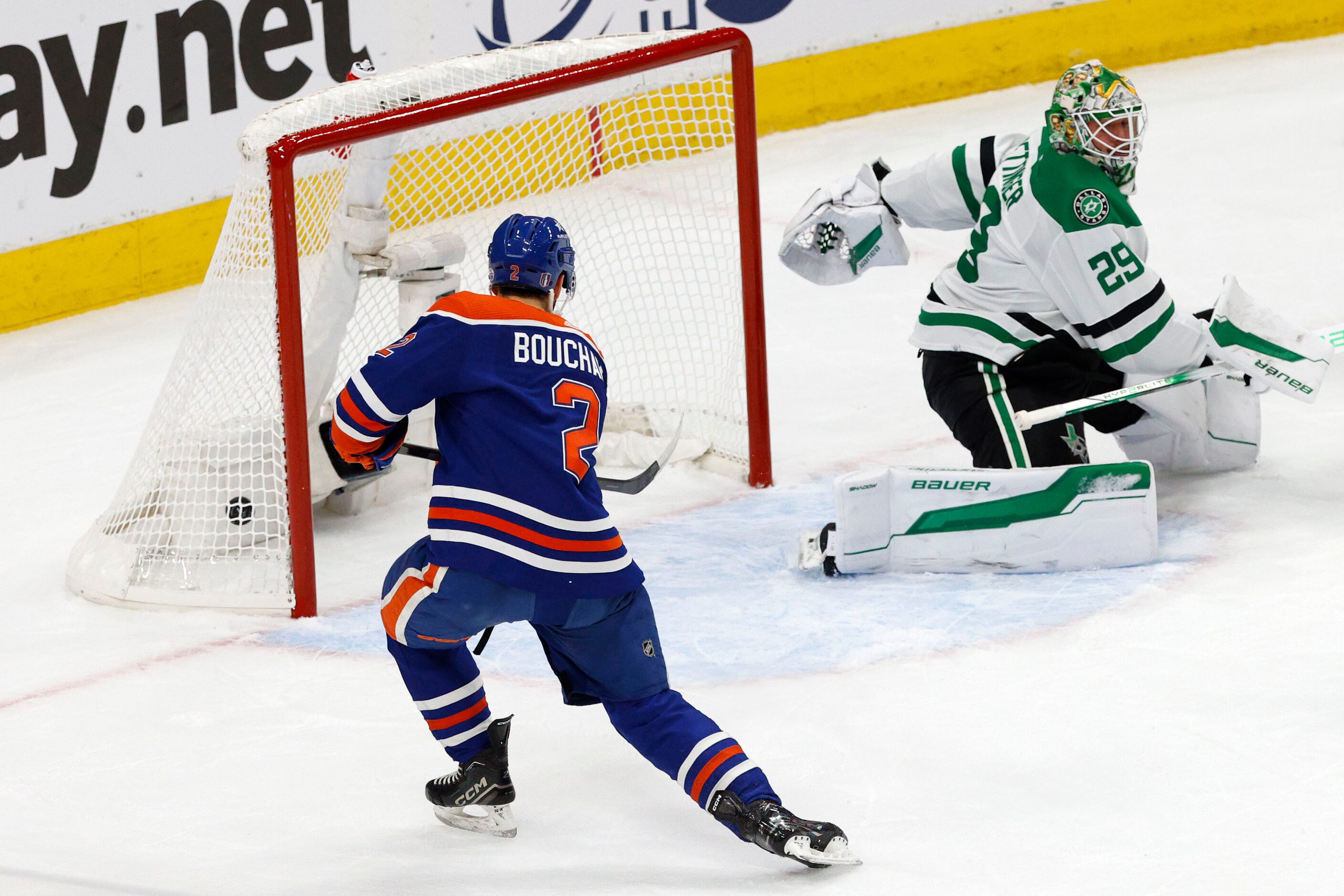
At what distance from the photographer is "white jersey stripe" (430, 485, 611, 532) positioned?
2652 mm

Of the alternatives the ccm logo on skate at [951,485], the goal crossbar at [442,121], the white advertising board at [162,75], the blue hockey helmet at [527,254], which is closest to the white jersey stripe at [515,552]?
the blue hockey helmet at [527,254]

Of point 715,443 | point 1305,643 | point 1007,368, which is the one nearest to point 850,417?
point 715,443

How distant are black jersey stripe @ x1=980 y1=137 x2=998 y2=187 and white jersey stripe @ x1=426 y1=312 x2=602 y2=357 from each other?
1512 millimetres

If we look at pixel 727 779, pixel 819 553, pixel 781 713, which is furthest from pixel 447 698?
pixel 819 553

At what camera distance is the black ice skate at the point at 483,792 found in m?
2.84

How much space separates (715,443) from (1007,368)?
896 millimetres

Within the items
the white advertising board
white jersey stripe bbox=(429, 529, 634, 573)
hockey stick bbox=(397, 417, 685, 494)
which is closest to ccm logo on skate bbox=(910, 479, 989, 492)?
hockey stick bbox=(397, 417, 685, 494)

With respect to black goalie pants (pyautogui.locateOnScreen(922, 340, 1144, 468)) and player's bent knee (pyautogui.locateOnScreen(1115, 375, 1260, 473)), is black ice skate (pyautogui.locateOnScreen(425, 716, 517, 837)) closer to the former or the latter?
black goalie pants (pyautogui.locateOnScreen(922, 340, 1144, 468))

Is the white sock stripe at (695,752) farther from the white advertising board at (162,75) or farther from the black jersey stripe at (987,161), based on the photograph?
the white advertising board at (162,75)

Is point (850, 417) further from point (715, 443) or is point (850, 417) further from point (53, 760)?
point (53, 760)

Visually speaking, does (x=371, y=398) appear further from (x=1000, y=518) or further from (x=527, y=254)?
(x=1000, y=518)

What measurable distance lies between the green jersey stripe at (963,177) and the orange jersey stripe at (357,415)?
1.75 metres

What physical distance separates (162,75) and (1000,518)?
126 inches

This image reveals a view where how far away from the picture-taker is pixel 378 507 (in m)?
4.45
